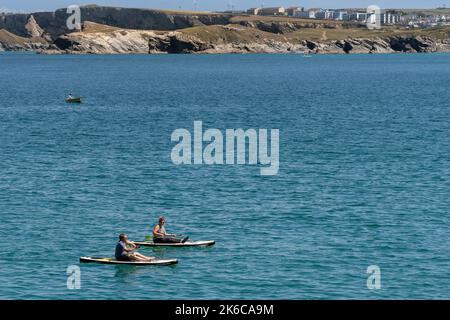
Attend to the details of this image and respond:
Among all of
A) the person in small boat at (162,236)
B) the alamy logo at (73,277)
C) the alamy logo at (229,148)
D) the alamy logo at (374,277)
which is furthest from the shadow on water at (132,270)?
the alamy logo at (229,148)

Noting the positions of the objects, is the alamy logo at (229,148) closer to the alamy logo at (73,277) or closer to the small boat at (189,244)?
the small boat at (189,244)

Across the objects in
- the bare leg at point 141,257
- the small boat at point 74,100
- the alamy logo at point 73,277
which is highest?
the small boat at point 74,100

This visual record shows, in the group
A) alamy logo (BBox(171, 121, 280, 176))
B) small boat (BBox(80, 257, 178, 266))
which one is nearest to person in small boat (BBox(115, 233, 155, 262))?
small boat (BBox(80, 257, 178, 266))

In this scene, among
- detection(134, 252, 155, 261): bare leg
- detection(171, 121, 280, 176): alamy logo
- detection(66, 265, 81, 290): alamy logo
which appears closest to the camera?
detection(66, 265, 81, 290): alamy logo

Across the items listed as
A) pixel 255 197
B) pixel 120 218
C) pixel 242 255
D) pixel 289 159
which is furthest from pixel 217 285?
pixel 289 159

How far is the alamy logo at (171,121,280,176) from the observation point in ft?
304

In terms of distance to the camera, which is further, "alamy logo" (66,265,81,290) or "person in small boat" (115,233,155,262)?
"person in small boat" (115,233,155,262)

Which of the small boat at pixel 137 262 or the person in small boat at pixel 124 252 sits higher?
the person in small boat at pixel 124 252

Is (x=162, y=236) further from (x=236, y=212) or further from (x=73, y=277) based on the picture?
(x=236, y=212)

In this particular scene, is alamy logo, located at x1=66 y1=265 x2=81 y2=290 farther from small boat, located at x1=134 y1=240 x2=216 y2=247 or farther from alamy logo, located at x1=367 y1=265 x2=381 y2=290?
alamy logo, located at x1=367 y1=265 x2=381 y2=290

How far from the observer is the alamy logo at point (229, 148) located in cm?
9267

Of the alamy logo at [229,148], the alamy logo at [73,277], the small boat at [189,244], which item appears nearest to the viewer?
the alamy logo at [73,277]

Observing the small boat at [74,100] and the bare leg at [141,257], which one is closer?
the bare leg at [141,257]
